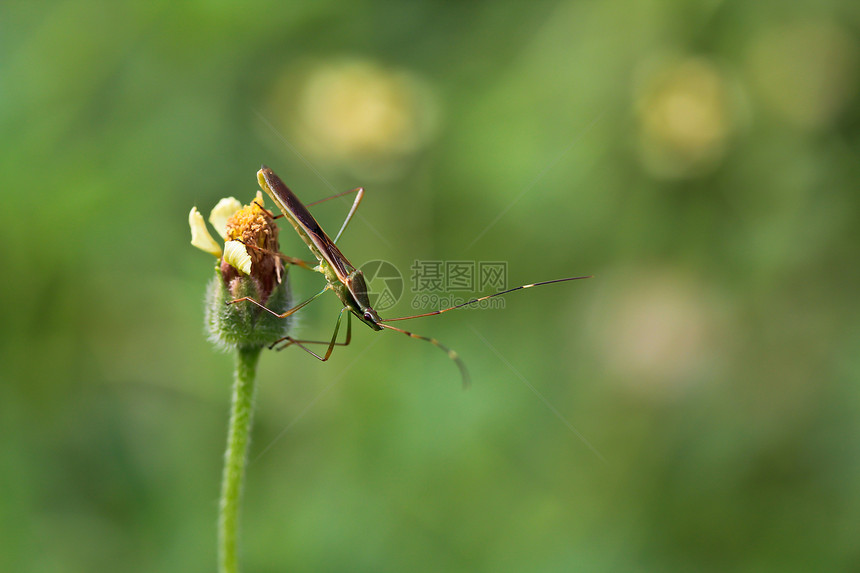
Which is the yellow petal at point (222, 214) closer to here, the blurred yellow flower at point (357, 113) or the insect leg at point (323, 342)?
the insect leg at point (323, 342)

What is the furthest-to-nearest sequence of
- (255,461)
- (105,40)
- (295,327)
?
1. (105,40)
2. (255,461)
3. (295,327)

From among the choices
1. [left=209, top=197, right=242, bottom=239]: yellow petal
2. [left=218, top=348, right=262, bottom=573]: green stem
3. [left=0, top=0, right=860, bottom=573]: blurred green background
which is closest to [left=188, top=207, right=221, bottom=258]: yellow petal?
[left=209, top=197, right=242, bottom=239]: yellow petal

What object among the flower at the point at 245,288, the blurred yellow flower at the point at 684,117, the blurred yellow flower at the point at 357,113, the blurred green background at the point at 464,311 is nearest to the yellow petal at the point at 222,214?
the flower at the point at 245,288

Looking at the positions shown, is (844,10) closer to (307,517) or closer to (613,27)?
(613,27)

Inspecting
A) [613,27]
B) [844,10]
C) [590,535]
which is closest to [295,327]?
[590,535]

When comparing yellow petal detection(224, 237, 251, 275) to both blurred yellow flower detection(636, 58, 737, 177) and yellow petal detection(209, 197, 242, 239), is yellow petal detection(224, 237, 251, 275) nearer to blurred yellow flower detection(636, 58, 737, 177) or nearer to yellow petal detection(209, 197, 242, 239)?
yellow petal detection(209, 197, 242, 239)

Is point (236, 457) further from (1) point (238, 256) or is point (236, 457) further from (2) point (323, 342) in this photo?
(2) point (323, 342)
